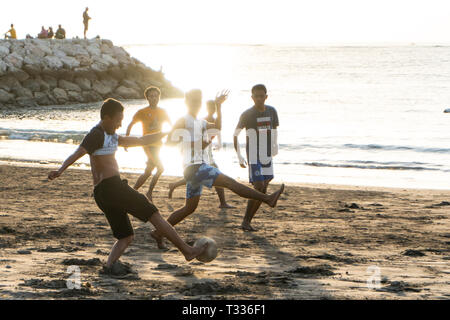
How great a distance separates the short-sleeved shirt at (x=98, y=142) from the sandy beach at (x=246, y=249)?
117cm

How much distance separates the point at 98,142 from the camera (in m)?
5.77

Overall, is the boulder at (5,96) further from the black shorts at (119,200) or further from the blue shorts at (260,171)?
the black shorts at (119,200)

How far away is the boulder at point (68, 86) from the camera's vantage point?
40062mm

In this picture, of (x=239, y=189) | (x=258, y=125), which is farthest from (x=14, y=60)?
(x=239, y=189)

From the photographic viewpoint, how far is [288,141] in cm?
2494

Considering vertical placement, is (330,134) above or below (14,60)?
below

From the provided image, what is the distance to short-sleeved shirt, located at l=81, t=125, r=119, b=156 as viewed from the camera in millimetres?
5754

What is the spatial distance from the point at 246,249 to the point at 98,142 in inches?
99.0

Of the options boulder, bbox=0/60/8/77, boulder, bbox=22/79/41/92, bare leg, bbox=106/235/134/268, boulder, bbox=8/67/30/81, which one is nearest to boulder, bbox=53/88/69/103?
boulder, bbox=22/79/41/92

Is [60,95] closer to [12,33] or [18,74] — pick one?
[18,74]

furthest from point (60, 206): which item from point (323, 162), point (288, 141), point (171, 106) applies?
point (171, 106)

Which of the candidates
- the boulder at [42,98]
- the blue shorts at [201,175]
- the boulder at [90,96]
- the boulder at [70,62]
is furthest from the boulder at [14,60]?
the blue shorts at [201,175]
